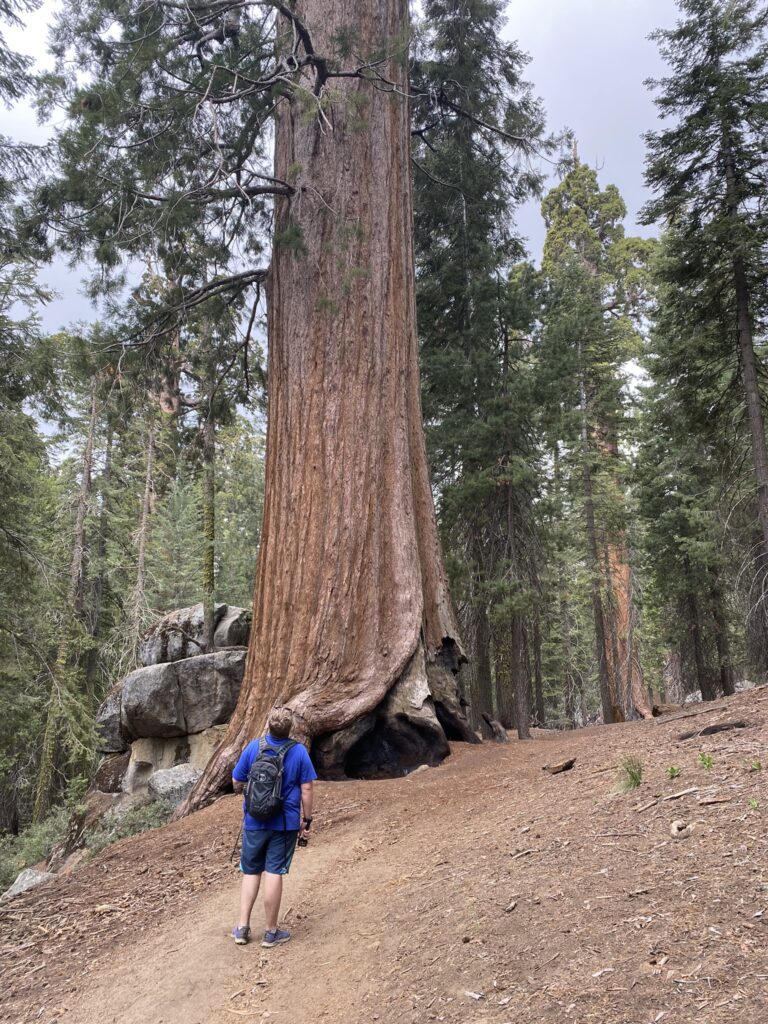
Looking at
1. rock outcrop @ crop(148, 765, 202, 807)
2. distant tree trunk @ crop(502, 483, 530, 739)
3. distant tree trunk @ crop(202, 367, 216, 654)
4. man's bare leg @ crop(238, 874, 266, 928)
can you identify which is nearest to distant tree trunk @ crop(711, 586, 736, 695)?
distant tree trunk @ crop(502, 483, 530, 739)

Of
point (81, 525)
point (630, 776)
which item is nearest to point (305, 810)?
point (630, 776)

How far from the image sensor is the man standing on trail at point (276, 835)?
382 centimetres

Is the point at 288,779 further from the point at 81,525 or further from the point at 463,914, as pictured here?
the point at 81,525

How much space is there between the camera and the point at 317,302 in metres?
8.04

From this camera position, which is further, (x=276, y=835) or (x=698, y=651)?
(x=698, y=651)

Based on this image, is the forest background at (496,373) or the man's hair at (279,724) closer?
the man's hair at (279,724)

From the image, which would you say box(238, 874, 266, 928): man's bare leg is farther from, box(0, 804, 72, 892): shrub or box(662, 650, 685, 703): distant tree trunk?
box(662, 650, 685, 703): distant tree trunk

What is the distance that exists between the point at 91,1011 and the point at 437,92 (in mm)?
13610

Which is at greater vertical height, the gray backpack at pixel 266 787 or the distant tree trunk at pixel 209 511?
the distant tree trunk at pixel 209 511

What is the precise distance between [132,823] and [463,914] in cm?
595

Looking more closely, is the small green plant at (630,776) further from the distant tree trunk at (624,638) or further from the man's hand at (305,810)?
the distant tree trunk at (624,638)

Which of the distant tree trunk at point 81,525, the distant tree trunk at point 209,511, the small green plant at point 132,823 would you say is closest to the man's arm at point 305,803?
the small green plant at point 132,823

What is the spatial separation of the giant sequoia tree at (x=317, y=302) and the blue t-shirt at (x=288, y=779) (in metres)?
2.31

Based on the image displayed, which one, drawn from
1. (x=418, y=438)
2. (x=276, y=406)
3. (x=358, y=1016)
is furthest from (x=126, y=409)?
(x=358, y=1016)
